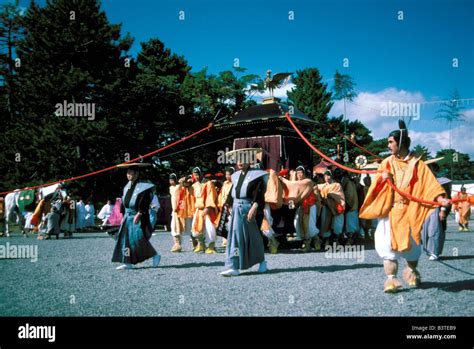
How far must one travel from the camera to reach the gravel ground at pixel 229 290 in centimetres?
465

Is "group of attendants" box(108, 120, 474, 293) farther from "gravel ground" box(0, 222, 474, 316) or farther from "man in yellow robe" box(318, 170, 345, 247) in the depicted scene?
"gravel ground" box(0, 222, 474, 316)

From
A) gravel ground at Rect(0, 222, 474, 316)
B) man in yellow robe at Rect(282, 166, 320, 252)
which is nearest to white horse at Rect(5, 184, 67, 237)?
gravel ground at Rect(0, 222, 474, 316)

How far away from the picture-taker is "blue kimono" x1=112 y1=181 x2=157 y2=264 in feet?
25.2

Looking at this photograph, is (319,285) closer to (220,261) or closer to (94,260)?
(220,261)

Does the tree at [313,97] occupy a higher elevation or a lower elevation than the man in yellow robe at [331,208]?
higher

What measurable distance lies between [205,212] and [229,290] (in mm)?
4862

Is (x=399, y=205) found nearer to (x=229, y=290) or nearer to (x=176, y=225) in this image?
(x=229, y=290)

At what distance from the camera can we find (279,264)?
8.25 m

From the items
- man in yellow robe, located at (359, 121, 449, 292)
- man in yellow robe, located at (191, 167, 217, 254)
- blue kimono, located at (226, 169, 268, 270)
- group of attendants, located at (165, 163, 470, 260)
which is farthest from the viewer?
man in yellow robe, located at (191, 167, 217, 254)

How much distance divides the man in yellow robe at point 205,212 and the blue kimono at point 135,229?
2.71 m

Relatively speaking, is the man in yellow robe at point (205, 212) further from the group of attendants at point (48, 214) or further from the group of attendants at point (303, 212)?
the group of attendants at point (48, 214)

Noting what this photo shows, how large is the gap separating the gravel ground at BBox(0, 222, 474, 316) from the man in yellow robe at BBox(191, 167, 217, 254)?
5.56 feet

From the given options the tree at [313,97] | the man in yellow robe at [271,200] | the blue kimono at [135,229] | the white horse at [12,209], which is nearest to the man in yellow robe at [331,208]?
the man in yellow robe at [271,200]

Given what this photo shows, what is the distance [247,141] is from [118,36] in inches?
630
